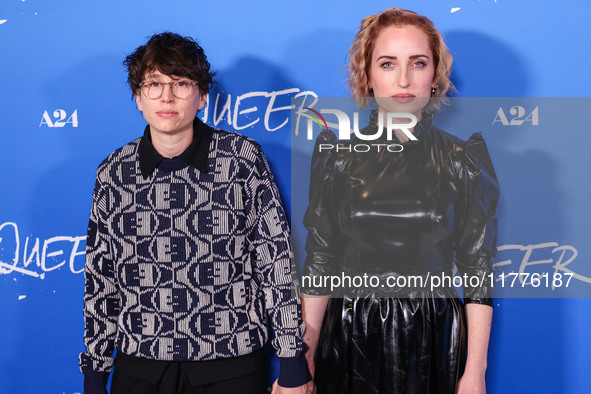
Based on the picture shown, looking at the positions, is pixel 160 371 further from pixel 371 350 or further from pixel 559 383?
pixel 559 383

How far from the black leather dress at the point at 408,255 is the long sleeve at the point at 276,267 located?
118 millimetres

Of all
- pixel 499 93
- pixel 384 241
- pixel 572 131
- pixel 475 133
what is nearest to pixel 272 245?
pixel 384 241

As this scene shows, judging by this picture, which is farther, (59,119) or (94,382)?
(59,119)

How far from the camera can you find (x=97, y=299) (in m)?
1.39

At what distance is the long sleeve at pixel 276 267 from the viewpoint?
1.30m

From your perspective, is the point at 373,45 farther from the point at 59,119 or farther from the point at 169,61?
the point at 59,119

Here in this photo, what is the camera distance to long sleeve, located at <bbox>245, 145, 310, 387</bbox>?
1299 millimetres

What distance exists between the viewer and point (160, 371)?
129cm

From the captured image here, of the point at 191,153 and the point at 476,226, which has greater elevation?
the point at 191,153

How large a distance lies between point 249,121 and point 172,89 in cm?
34

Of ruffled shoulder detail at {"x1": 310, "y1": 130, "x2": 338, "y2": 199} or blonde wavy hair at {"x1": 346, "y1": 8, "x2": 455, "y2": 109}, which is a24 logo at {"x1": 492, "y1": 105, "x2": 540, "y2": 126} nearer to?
blonde wavy hair at {"x1": 346, "y1": 8, "x2": 455, "y2": 109}

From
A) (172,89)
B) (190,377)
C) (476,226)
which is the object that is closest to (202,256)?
(190,377)

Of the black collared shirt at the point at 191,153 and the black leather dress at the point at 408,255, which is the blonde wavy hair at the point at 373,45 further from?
the black collared shirt at the point at 191,153

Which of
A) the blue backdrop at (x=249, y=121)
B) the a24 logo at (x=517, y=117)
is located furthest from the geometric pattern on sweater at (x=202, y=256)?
the a24 logo at (x=517, y=117)
